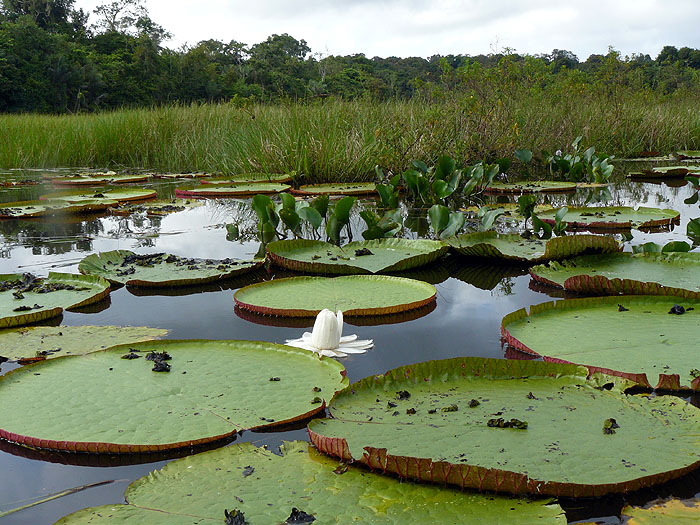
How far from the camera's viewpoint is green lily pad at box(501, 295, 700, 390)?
5.33 feet

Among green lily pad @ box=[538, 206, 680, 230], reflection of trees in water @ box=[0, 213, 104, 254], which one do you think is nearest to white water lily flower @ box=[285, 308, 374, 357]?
reflection of trees in water @ box=[0, 213, 104, 254]

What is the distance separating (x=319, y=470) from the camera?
117cm

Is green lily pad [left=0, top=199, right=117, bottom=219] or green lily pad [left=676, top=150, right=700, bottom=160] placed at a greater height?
green lily pad [left=676, top=150, right=700, bottom=160]

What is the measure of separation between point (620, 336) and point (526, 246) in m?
1.38

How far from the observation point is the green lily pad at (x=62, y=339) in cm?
187

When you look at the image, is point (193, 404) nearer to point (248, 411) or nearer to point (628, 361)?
point (248, 411)

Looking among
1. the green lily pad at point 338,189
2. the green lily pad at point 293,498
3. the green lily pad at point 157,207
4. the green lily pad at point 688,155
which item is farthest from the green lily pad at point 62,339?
the green lily pad at point 688,155

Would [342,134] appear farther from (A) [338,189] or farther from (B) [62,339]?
Result: (B) [62,339]

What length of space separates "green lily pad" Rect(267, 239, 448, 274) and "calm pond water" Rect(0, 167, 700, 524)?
0.10 metres

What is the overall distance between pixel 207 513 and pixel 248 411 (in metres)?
0.41

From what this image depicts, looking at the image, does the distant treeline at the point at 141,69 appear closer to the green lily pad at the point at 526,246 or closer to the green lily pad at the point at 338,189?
the green lily pad at the point at 338,189

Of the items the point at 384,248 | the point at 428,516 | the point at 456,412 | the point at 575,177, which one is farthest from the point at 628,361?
the point at 575,177

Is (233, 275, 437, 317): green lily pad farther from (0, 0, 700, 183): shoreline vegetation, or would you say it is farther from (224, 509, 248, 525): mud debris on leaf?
(0, 0, 700, 183): shoreline vegetation

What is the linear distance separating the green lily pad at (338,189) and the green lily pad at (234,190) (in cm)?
19
